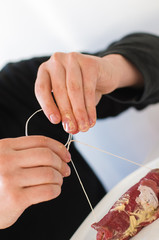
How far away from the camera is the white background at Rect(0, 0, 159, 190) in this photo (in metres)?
1.18

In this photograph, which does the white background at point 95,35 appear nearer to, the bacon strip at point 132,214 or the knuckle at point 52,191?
the bacon strip at point 132,214

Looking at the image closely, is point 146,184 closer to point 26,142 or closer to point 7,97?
point 26,142

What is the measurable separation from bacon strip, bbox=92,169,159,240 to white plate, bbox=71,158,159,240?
0.02 meters

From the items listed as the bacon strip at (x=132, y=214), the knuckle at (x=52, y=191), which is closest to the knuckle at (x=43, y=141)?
the knuckle at (x=52, y=191)

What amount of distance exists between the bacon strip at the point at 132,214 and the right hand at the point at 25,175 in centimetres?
17

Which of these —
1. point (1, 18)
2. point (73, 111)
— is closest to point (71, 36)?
point (1, 18)

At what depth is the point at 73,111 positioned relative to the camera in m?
0.65

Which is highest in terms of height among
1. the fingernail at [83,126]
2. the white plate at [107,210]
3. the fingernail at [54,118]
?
the fingernail at [54,118]

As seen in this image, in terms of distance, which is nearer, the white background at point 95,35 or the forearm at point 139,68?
the forearm at point 139,68

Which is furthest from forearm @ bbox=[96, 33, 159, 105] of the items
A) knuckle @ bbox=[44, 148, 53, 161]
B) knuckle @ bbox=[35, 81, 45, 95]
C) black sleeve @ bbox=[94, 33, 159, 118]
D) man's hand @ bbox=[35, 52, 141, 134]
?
knuckle @ bbox=[44, 148, 53, 161]

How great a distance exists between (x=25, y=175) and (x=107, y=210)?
0.32 metres

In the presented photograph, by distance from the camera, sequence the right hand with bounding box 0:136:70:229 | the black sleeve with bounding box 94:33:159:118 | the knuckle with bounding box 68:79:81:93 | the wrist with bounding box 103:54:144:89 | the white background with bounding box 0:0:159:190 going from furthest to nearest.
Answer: the white background with bounding box 0:0:159:190
the black sleeve with bounding box 94:33:159:118
the wrist with bounding box 103:54:144:89
the knuckle with bounding box 68:79:81:93
the right hand with bounding box 0:136:70:229

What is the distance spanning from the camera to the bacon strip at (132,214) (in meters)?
0.63

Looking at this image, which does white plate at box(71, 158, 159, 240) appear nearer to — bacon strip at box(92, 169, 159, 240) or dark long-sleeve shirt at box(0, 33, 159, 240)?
bacon strip at box(92, 169, 159, 240)
